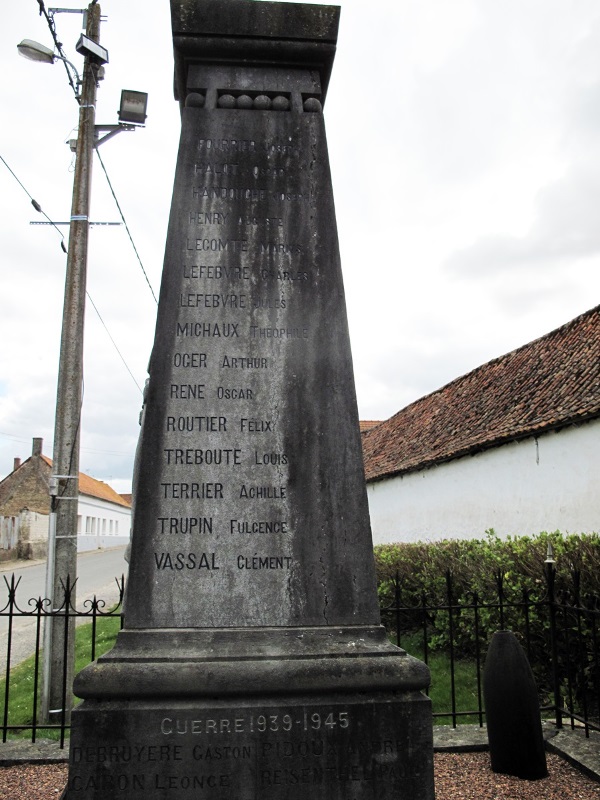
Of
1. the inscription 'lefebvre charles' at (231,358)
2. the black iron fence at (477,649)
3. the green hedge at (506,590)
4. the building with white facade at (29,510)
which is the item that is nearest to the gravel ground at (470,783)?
the black iron fence at (477,649)

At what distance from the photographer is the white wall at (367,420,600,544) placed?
11273 millimetres

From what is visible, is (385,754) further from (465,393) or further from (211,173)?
(465,393)

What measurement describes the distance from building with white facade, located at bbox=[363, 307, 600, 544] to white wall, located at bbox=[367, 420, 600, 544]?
0.02 m

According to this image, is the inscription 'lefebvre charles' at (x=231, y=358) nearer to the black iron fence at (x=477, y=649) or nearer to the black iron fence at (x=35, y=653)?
the black iron fence at (x=35, y=653)

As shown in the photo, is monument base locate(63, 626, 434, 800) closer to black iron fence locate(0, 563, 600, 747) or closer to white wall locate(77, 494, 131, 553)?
black iron fence locate(0, 563, 600, 747)

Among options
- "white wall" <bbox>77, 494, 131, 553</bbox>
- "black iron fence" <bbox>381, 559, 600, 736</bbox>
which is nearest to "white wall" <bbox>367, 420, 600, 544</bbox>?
"black iron fence" <bbox>381, 559, 600, 736</bbox>

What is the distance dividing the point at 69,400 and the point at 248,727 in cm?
523

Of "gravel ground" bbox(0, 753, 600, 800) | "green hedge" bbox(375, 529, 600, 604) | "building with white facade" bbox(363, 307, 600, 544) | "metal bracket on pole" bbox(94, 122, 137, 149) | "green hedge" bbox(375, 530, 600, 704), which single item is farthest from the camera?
"building with white facade" bbox(363, 307, 600, 544)

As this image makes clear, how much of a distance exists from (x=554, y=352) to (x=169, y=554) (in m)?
13.8

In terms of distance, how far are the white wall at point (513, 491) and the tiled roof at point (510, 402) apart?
0.29m

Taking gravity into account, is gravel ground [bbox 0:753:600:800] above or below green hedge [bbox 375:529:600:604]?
below

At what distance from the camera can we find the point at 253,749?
2.74 meters

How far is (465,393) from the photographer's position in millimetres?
18766

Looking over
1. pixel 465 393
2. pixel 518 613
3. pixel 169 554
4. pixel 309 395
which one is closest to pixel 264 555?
pixel 169 554
